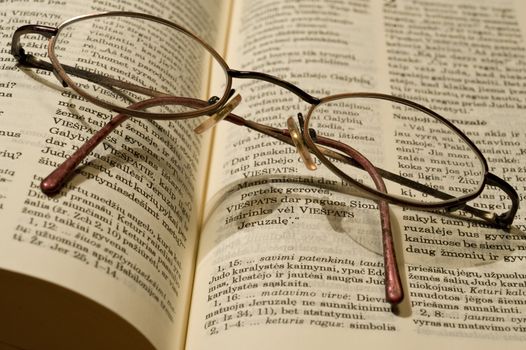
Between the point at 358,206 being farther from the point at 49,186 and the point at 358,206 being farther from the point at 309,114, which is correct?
the point at 49,186

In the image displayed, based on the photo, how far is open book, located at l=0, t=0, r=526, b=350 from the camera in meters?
0.53

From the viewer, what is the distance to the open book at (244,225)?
0.53 m

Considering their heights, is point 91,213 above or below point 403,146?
below

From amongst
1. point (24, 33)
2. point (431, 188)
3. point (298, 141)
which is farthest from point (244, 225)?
point (24, 33)

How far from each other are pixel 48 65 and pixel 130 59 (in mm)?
94

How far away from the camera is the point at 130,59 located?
69cm

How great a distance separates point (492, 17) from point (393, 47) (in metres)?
0.17

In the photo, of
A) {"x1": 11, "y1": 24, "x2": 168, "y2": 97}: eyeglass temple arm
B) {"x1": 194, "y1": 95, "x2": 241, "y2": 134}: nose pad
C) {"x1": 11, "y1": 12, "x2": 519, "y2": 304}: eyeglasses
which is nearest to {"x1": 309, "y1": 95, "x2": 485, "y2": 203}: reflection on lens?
{"x1": 11, "y1": 12, "x2": 519, "y2": 304}: eyeglasses

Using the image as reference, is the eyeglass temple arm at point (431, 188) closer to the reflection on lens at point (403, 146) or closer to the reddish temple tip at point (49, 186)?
the reflection on lens at point (403, 146)

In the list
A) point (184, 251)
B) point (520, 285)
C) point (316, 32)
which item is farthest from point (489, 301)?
point (316, 32)

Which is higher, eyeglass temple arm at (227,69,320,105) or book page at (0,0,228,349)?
eyeglass temple arm at (227,69,320,105)

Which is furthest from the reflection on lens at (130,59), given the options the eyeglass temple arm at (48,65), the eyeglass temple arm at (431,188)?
the eyeglass temple arm at (431,188)

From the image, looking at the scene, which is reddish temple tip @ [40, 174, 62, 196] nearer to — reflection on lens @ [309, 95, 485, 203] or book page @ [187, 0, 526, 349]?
book page @ [187, 0, 526, 349]

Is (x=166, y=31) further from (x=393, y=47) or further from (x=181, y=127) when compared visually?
(x=393, y=47)
